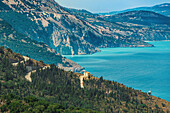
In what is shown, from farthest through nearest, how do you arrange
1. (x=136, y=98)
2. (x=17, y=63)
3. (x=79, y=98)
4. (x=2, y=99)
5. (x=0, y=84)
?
(x=17, y=63)
(x=136, y=98)
(x=79, y=98)
(x=0, y=84)
(x=2, y=99)

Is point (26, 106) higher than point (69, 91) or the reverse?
higher

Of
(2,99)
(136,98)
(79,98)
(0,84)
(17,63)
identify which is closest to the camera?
(2,99)

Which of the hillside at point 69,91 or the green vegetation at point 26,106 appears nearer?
the green vegetation at point 26,106

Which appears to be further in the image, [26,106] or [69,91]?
[69,91]

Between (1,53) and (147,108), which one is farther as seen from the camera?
(1,53)

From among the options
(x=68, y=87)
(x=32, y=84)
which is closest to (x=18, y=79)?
(x=32, y=84)

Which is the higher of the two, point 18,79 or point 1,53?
point 1,53

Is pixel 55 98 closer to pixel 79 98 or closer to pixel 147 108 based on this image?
pixel 79 98

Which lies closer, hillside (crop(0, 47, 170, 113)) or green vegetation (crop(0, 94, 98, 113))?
green vegetation (crop(0, 94, 98, 113))
